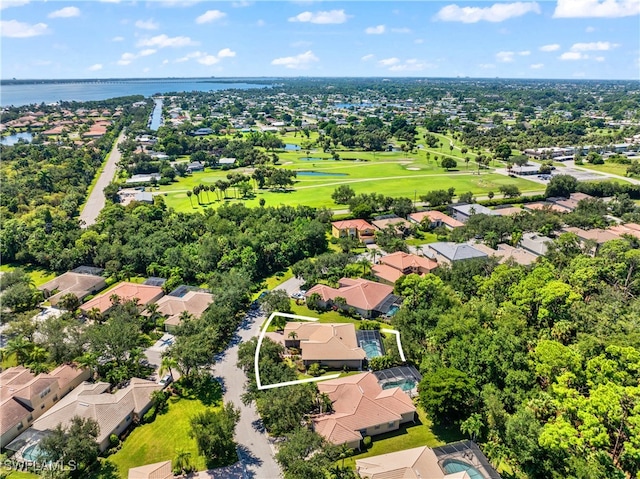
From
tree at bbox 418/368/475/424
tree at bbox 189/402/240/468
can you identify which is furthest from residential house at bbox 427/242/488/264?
tree at bbox 189/402/240/468

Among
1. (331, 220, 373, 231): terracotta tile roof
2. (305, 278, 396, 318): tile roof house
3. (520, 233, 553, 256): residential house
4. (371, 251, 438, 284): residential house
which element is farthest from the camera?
(331, 220, 373, 231): terracotta tile roof

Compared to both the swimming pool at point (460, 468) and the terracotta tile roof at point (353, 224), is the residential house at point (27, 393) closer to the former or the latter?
the swimming pool at point (460, 468)

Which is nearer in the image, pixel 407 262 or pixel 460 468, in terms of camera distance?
pixel 460 468

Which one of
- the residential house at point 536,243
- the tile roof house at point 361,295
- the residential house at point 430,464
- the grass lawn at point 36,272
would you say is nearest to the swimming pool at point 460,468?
the residential house at point 430,464

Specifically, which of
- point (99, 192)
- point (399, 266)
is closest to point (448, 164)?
point (399, 266)

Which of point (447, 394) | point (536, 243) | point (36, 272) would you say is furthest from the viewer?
point (536, 243)

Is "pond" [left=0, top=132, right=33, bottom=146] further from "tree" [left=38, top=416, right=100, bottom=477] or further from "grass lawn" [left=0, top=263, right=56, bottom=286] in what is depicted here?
"tree" [left=38, top=416, right=100, bottom=477]

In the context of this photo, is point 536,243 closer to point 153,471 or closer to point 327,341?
point 327,341
